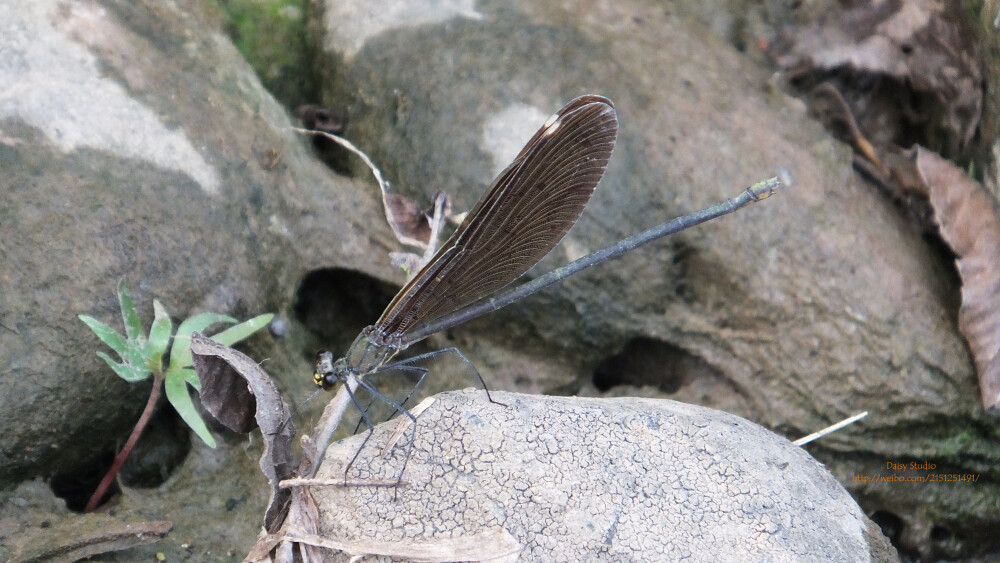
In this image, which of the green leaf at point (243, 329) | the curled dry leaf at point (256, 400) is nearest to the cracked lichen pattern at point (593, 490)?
the curled dry leaf at point (256, 400)

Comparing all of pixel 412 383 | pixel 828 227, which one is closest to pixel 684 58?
pixel 828 227

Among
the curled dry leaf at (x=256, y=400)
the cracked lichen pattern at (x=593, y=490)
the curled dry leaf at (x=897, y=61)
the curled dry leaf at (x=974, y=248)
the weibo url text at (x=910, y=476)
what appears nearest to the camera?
the cracked lichen pattern at (x=593, y=490)

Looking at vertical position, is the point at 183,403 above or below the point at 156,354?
below

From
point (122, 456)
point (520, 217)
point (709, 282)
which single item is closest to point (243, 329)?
point (122, 456)

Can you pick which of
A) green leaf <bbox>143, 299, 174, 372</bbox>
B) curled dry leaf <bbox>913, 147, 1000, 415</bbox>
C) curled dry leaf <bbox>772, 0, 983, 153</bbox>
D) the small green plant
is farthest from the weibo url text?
green leaf <bbox>143, 299, 174, 372</bbox>

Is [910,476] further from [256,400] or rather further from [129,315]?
[129,315]

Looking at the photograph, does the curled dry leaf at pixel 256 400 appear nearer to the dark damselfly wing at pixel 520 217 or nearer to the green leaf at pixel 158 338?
the green leaf at pixel 158 338

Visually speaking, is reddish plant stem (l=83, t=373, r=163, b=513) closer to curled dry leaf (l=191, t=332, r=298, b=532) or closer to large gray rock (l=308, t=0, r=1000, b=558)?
curled dry leaf (l=191, t=332, r=298, b=532)
